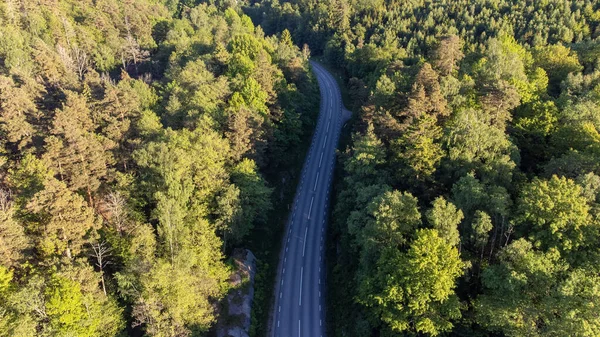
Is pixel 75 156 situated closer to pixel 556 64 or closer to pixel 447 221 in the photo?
pixel 447 221

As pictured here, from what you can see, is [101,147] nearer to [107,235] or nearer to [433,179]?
[107,235]

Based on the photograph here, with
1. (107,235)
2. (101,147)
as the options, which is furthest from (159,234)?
(101,147)

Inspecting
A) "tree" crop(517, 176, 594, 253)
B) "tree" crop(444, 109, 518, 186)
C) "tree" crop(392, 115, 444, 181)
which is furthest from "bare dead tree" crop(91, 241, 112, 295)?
"tree" crop(517, 176, 594, 253)

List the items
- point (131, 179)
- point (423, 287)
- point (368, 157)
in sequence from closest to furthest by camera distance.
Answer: point (423, 287), point (131, 179), point (368, 157)

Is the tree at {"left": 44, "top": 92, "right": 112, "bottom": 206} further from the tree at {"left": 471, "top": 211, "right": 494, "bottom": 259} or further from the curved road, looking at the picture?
the tree at {"left": 471, "top": 211, "right": 494, "bottom": 259}

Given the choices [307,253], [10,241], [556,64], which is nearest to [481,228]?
[307,253]

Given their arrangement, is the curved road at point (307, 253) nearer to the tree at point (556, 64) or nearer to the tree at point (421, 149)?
the tree at point (421, 149)
